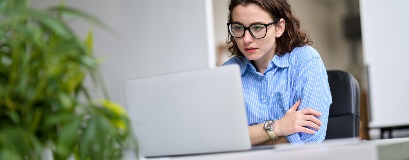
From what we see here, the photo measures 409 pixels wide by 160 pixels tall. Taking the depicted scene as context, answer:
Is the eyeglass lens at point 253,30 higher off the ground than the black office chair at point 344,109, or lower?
higher

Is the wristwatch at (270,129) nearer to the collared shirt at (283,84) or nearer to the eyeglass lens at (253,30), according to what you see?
the collared shirt at (283,84)

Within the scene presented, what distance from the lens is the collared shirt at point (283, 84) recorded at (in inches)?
92.7

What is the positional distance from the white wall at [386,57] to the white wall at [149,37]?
1177 mm

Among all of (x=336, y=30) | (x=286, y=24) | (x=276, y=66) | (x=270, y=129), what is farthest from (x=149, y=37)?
(x=336, y=30)

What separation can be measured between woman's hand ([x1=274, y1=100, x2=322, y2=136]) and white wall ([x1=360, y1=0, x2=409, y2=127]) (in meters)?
2.84

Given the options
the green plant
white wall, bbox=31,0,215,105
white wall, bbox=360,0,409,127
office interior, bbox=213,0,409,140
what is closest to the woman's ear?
the green plant

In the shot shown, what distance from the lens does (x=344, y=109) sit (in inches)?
93.9

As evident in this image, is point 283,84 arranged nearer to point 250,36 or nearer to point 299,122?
point 250,36

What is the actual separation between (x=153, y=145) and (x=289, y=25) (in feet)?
3.77

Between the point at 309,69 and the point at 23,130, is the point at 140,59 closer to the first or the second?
the point at 309,69

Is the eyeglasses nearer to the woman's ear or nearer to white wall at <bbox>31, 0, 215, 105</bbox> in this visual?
the woman's ear

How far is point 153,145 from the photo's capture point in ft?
5.29

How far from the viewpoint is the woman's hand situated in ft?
6.88

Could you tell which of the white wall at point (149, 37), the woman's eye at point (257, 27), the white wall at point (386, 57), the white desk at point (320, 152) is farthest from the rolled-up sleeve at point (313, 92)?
the white wall at point (386, 57)
